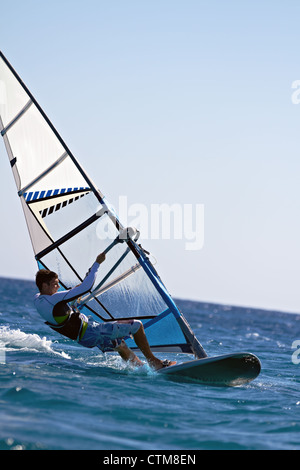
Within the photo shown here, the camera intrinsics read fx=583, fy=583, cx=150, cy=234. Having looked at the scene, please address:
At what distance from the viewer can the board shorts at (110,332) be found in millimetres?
7242

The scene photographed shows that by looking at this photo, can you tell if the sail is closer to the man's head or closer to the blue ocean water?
the blue ocean water

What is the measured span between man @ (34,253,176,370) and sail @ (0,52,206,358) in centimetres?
69

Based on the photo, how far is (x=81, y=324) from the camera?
7.22m

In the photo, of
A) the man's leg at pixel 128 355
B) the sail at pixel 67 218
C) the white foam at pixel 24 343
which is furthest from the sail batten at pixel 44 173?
the man's leg at pixel 128 355

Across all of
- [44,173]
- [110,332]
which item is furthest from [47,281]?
[44,173]

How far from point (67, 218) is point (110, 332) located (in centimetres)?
193

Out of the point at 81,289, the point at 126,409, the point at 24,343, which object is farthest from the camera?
the point at 24,343

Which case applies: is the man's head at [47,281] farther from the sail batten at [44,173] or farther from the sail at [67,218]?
the sail batten at [44,173]

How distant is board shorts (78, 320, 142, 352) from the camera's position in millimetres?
7242

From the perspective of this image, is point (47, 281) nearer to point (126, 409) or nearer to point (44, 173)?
point (44, 173)

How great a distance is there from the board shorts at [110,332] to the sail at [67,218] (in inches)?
28.3

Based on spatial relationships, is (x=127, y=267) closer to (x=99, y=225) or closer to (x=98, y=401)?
(x=99, y=225)

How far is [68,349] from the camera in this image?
951 centimetres
